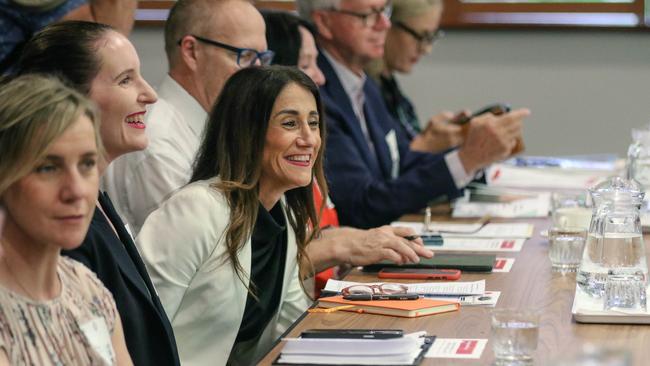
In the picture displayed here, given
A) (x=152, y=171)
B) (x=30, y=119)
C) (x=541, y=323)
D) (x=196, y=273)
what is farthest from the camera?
(x=152, y=171)

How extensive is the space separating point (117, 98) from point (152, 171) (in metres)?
0.49

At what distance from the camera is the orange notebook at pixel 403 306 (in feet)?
7.33

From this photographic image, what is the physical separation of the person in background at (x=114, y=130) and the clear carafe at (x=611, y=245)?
2.90 ft

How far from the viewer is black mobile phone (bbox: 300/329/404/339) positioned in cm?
193

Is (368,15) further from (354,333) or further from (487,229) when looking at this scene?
(354,333)

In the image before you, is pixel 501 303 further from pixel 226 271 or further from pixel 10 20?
pixel 10 20


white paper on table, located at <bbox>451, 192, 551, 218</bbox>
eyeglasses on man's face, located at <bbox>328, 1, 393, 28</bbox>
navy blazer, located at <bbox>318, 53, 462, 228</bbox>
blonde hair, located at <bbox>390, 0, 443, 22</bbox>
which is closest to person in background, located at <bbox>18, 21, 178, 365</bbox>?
navy blazer, located at <bbox>318, 53, 462, 228</bbox>

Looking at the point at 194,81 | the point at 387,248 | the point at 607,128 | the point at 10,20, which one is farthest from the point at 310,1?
the point at 607,128

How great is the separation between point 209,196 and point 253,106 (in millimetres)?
259

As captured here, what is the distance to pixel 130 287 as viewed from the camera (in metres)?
2.16

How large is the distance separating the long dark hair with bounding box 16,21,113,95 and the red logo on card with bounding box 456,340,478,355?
94 centimetres

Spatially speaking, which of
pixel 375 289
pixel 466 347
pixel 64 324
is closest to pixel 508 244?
pixel 375 289

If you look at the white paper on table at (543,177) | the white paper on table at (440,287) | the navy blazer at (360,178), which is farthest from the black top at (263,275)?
the white paper on table at (543,177)

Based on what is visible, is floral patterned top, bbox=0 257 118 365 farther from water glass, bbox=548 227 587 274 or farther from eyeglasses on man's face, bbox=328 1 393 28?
eyeglasses on man's face, bbox=328 1 393 28
